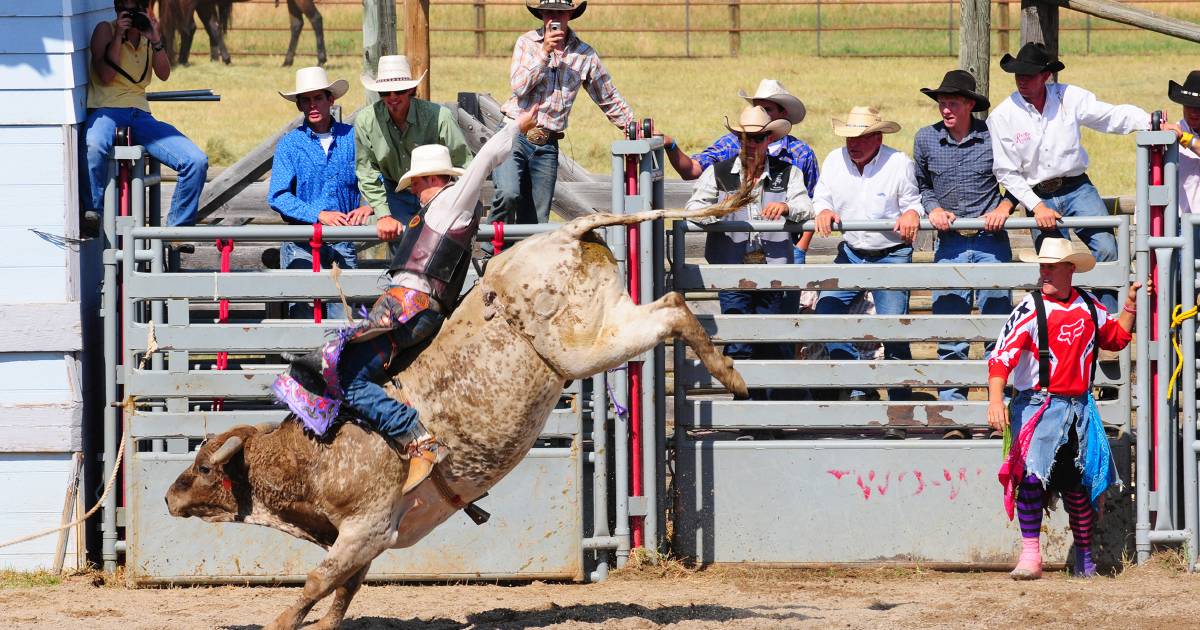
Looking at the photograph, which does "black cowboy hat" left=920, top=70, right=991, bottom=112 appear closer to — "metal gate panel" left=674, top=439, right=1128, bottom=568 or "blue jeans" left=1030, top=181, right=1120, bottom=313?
"blue jeans" left=1030, top=181, right=1120, bottom=313

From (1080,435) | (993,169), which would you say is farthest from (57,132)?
(1080,435)

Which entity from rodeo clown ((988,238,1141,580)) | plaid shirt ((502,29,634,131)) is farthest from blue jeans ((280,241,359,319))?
rodeo clown ((988,238,1141,580))

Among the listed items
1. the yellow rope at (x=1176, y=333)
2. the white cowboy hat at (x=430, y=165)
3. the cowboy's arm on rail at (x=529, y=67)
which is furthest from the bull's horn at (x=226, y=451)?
the yellow rope at (x=1176, y=333)

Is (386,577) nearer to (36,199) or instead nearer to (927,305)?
(36,199)

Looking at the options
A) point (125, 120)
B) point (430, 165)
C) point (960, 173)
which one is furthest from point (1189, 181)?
point (125, 120)

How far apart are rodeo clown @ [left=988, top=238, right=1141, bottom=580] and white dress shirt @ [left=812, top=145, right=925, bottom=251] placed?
2.76ft

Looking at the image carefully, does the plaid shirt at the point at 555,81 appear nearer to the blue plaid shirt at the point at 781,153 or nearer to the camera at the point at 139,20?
the blue plaid shirt at the point at 781,153

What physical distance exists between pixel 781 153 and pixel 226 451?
339cm

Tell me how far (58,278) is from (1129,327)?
17.6ft

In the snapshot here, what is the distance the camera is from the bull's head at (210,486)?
6492 mm

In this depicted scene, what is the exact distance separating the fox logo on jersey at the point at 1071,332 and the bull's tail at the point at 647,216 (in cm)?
181

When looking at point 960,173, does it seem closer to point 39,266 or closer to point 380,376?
point 380,376

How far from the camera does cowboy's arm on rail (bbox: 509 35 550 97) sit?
8.65 meters

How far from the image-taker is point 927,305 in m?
11.6
